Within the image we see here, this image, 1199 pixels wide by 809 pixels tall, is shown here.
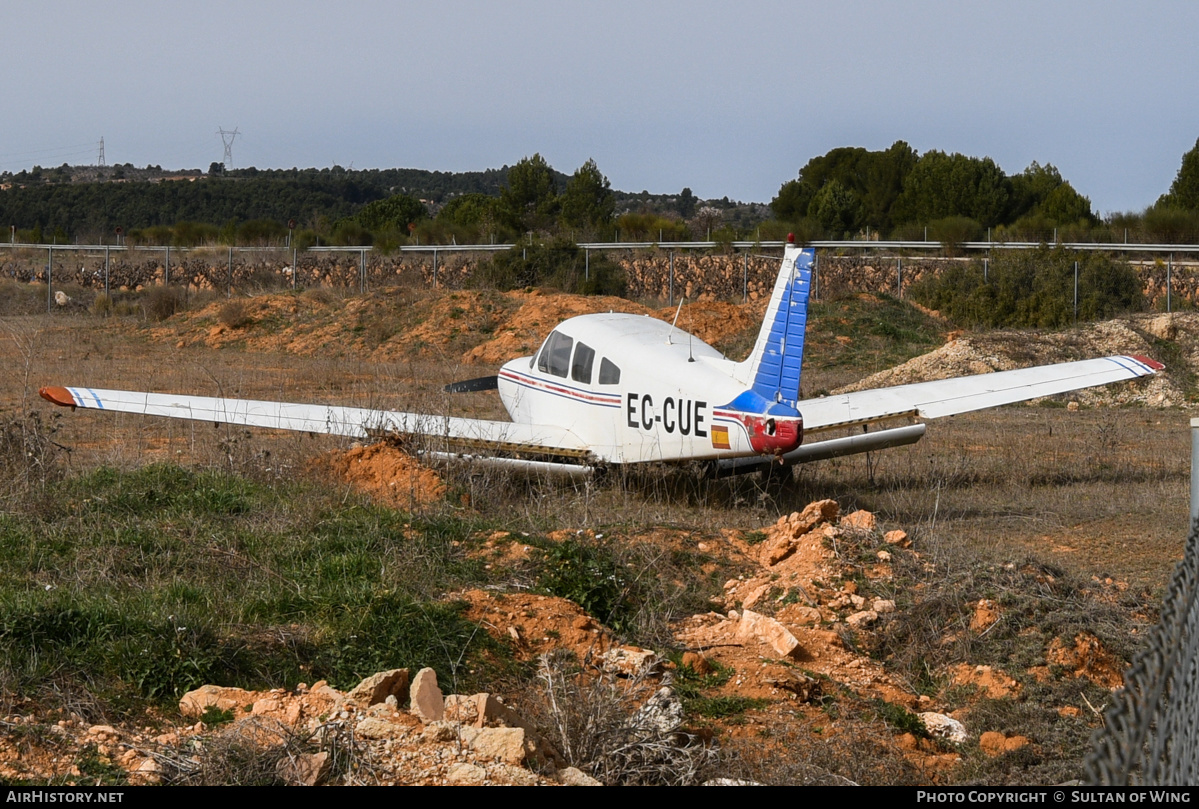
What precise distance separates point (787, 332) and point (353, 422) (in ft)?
17.7

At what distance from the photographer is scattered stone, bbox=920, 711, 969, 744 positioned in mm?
6215

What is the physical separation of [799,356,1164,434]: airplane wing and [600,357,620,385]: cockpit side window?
87.5 inches

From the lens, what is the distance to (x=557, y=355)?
46.0 feet

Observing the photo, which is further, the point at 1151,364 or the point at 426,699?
the point at 1151,364

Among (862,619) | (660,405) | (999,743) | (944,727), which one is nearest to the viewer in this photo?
(999,743)

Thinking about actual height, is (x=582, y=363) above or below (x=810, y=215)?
below

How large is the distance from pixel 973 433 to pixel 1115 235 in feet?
117

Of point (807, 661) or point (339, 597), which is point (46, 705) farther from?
point (807, 661)

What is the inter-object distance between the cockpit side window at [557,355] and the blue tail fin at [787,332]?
3.34 metres

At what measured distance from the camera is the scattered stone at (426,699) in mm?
5211

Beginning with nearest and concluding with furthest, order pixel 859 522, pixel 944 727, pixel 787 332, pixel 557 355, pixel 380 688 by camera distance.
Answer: pixel 380 688, pixel 944 727, pixel 859 522, pixel 787 332, pixel 557 355

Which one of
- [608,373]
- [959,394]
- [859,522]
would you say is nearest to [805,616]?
[859,522]

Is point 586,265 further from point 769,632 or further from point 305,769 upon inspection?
point 305,769

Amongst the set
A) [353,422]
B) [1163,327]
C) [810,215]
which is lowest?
[353,422]
